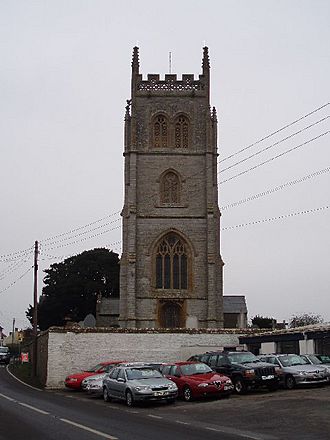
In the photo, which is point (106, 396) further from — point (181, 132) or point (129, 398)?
point (181, 132)

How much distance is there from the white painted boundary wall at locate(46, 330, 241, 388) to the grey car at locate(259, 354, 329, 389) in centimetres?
961

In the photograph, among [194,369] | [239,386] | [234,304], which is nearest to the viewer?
[194,369]

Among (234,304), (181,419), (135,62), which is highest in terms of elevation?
(135,62)

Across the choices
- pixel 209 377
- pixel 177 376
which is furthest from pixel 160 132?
pixel 209 377

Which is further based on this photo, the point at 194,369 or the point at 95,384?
the point at 95,384

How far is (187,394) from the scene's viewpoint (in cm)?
2341

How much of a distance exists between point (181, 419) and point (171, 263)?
35140mm

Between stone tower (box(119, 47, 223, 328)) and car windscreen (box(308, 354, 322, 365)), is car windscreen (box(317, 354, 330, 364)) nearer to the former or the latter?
A: car windscreen (box(308, 354, 322, 365))

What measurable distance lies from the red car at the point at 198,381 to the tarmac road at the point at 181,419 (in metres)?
0.36

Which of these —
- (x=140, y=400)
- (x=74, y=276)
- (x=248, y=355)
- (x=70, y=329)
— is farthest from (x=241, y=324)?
(x=140, y=400)

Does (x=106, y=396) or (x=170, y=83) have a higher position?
(x=170, y=83)

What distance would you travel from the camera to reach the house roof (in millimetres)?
76750

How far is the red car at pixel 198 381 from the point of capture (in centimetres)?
2286

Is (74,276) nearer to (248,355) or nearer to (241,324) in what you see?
(241,324)
